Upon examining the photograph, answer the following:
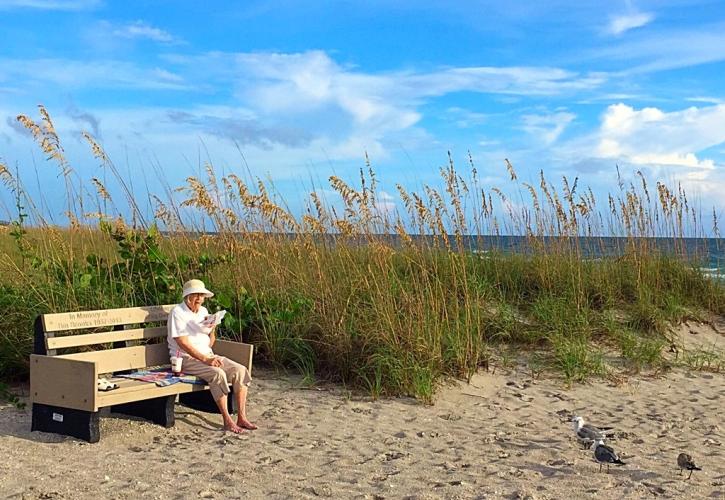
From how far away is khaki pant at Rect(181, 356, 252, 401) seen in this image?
A: 5059mm

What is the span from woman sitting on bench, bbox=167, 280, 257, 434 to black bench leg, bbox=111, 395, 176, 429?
0.81ft

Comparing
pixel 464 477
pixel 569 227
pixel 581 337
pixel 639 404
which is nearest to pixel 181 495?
pixel 464 477

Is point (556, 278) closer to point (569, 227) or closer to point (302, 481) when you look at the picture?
point (569, 227)

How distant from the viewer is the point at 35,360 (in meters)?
4.82

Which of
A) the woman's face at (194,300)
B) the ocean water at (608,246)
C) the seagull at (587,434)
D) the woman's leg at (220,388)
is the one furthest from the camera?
the ocean water at (608,246)

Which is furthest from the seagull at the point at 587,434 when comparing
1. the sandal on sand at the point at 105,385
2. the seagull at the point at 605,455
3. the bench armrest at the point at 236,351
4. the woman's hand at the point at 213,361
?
the sandal on sand at the point at 105,385

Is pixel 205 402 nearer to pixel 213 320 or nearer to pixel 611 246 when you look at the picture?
pixel 213 320

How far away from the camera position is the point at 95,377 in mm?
4512

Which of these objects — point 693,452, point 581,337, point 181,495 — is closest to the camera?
point 181,495

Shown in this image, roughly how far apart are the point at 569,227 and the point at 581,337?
5.72 ft

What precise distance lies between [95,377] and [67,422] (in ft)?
1.76

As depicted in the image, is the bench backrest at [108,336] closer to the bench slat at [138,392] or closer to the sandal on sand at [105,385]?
the sandal on sand at [105,385]

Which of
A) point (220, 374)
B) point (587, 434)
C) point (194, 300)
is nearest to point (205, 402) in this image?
point (220, 374)

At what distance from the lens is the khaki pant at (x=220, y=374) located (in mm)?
5059
